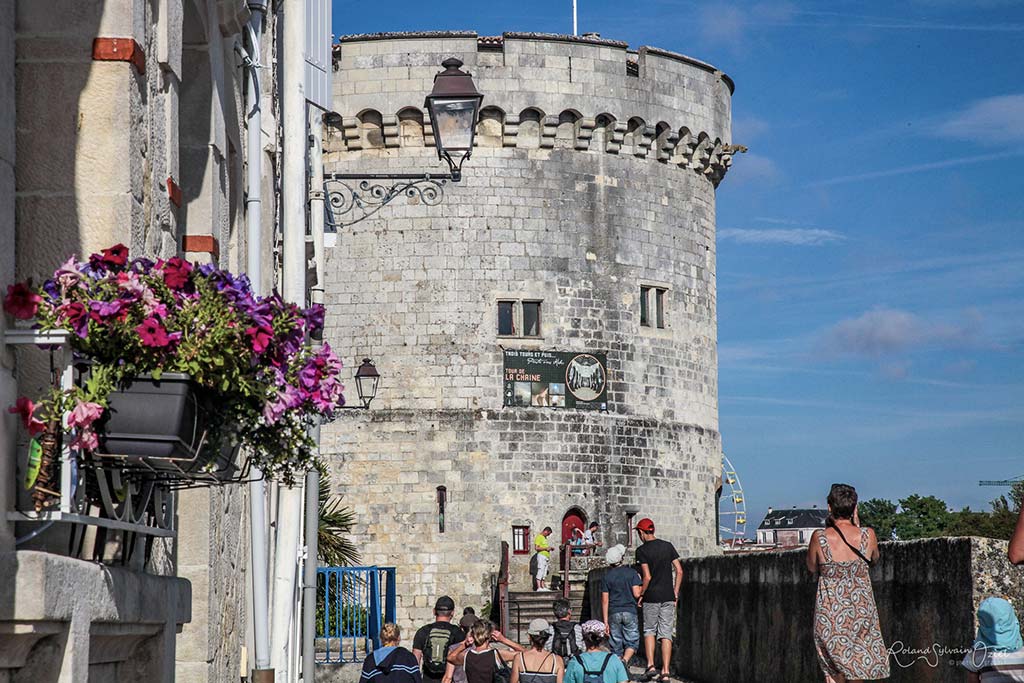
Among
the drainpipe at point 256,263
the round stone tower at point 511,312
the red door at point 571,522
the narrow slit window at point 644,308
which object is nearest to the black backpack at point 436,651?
the drainpipe at point 256,263

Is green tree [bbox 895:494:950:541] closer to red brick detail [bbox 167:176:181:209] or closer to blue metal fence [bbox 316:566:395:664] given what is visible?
blue metal fence [bbox 316:566:395:664]

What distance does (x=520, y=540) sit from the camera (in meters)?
29.0

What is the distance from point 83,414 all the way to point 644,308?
1075 inches

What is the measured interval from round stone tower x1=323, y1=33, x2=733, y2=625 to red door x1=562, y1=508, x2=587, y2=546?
6 centimetres

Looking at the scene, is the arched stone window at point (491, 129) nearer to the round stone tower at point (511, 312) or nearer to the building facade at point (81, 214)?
the round stone tower at point (511, 312)

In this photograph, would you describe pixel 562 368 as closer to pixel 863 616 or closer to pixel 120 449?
pixel 863 616

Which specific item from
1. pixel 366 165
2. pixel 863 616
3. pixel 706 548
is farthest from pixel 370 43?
pixel 863 616

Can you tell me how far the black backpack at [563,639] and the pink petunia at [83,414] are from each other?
10.3m

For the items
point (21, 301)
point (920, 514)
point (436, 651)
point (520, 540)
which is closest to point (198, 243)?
point (21, 301)

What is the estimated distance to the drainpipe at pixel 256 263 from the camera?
24.7 feet

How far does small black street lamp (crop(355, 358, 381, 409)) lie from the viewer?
85.4 ft

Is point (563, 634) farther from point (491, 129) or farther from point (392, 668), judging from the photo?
point (491, 129)

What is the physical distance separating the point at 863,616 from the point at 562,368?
22387 millimetres

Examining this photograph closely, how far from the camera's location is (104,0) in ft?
14.9
